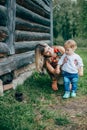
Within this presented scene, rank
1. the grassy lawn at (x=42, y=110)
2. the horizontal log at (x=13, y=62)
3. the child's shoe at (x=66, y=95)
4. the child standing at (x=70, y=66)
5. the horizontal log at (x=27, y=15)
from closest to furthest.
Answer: the grassy lawn at (x=42, y=110) < the horizontal log at (x=13, y=62) < the child's shoe at (x=66, y=95) < the child standing at (x=70, y=66) < the horizontal log at (x=27, y=15)

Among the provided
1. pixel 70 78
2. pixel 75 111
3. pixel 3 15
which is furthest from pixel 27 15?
pixel 75 111

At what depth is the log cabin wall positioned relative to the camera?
6.26 m

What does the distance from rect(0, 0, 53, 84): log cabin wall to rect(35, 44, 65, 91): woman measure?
45 centimetres

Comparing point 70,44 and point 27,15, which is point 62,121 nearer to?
point 70,44

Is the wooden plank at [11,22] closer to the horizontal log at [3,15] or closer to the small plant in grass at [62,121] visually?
the horizontal log at [3,15]

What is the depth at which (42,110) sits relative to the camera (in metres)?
5.62

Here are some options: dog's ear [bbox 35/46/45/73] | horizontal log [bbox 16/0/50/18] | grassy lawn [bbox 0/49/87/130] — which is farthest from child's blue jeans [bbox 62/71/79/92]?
horizontal log [bbox 16/0/50/18]

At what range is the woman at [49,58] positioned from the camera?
7016 mm

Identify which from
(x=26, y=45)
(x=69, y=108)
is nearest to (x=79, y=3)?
(x=26, y=45)

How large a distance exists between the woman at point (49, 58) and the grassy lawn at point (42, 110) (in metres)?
0.29

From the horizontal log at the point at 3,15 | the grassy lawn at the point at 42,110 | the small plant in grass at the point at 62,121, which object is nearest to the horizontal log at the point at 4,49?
the horizontal log at the point at 3,15

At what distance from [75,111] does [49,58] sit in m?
1.67

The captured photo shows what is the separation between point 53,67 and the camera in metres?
7.30

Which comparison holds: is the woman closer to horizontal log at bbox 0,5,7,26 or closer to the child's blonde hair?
the child's blonde hair
